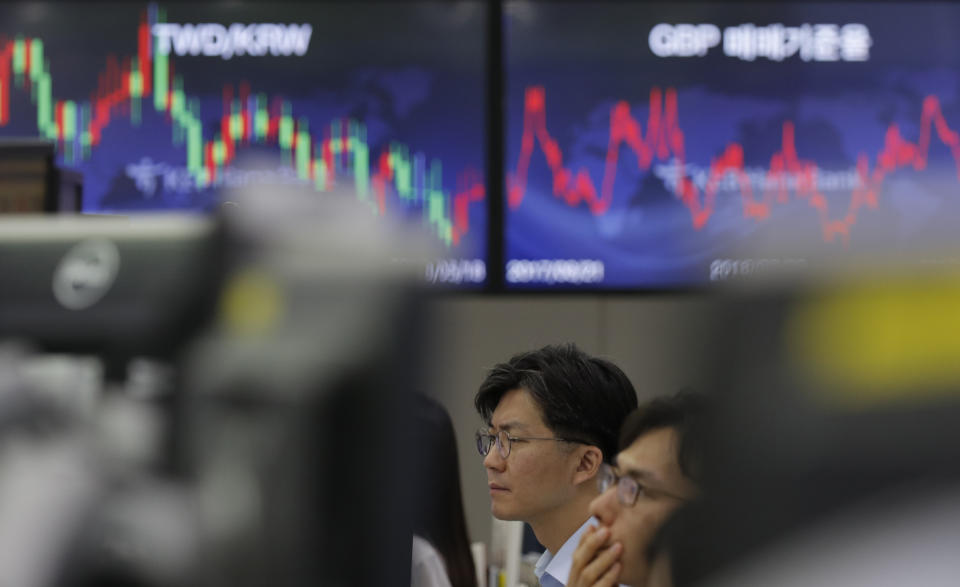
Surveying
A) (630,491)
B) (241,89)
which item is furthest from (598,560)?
(241,89)

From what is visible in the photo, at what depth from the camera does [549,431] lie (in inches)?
39.9

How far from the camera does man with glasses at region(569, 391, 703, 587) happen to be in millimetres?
329

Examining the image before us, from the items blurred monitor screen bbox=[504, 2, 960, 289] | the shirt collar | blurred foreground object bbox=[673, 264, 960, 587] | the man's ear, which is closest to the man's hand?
blurred foreground object bbox=[673, 264, 960, 587]

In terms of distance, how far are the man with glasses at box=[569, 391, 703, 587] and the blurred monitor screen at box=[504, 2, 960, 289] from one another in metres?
2.10

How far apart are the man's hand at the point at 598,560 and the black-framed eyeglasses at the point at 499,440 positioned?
1.72 feet

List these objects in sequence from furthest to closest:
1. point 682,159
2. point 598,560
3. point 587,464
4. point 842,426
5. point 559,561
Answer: point 682,159 < point 587,464 < point 559,561 < point 598,560 < point 842,426

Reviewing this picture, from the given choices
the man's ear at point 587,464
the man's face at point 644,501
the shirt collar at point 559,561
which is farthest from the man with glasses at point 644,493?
the man's ear at point 587,464

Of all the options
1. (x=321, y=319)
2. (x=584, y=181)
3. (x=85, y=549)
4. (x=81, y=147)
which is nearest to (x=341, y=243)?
(x=321, y=319)

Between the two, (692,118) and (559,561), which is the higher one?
(692,118)

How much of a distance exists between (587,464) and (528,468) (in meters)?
0.07

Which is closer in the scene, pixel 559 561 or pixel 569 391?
pixel 559 561

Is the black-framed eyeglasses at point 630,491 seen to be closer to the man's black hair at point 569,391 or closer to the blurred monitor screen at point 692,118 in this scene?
the man's black hair at point 569,391

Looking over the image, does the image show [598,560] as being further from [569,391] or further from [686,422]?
[569,391]

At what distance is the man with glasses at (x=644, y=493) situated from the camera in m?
0.33
